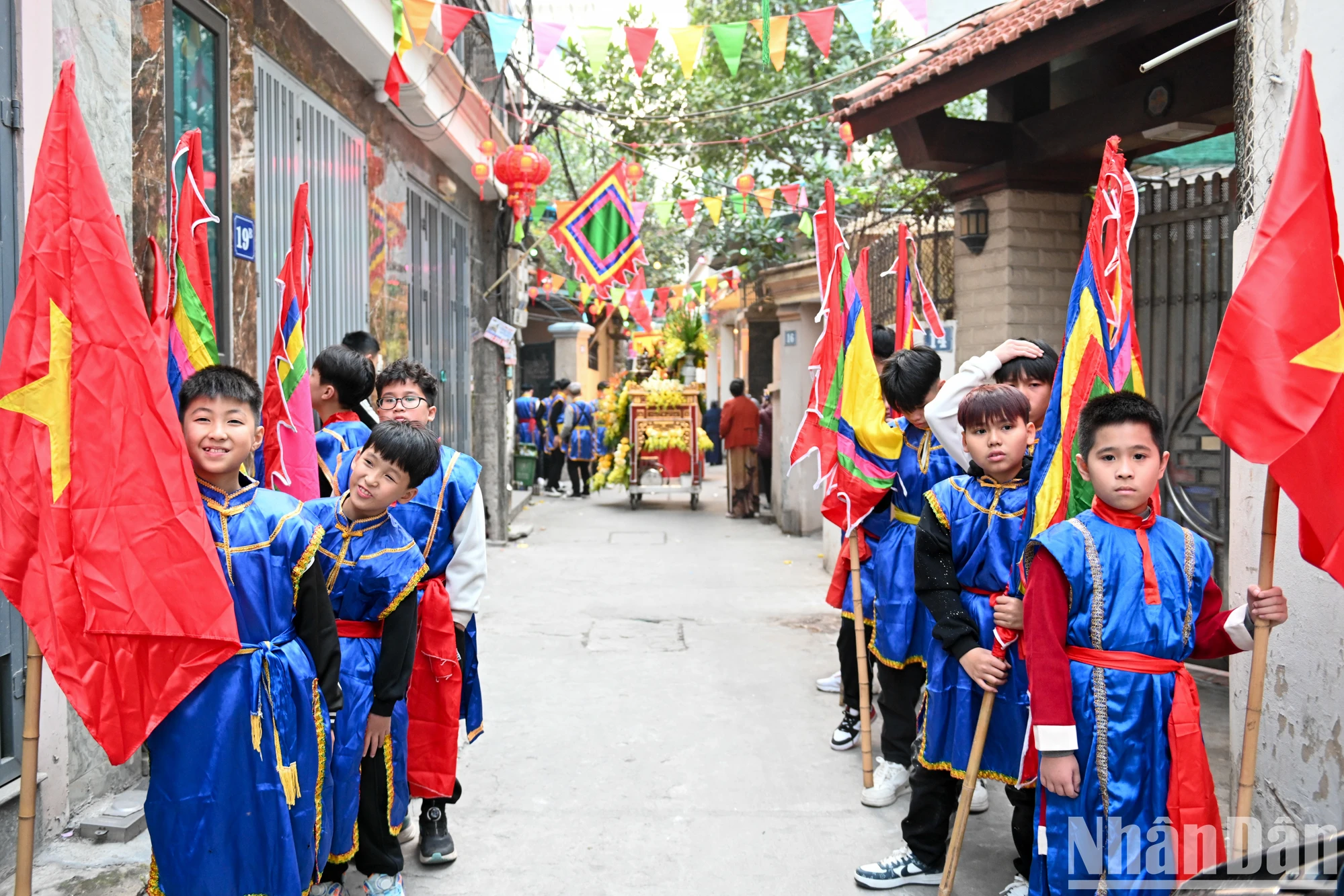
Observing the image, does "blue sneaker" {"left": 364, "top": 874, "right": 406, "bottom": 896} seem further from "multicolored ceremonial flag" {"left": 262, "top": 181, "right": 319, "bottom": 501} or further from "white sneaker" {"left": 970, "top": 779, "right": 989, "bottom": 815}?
"white sneaker" {"left": 970, "top": 779, "right": 989, "bottom": 815}

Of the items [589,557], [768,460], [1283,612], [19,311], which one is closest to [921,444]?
[1283,612]

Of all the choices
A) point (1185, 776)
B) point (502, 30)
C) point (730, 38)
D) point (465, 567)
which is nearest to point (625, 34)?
point (730, 38)

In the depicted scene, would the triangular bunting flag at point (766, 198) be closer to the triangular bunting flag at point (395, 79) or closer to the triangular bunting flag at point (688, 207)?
the triangular bunting flag at point (688, 207)

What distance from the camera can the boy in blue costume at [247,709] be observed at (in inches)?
101

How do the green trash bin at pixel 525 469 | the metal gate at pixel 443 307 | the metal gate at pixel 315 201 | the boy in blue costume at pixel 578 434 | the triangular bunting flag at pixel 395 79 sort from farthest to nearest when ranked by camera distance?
the boy in blue costume at pixel 578 434
the green trash bin at pixel 525 469
the metal gate at pixel 443 307
the triangular bunting flag at pixel 395 79
the metal gate at pixel 315 201

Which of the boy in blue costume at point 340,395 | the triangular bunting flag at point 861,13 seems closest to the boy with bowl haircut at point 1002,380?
the boy in blue costume at point 340,395

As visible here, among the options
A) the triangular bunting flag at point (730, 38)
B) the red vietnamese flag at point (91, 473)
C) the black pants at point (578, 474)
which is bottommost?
the black pants at point (578, 474)

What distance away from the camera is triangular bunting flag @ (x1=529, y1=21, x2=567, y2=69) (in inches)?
296

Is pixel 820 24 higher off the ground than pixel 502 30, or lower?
higher

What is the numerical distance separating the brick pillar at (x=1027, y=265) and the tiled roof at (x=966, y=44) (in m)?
1.13

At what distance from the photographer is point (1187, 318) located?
20.3 feet

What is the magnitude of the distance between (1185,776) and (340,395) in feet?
10.4

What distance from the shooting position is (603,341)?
3522 cm

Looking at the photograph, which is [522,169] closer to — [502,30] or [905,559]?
[502,30]
